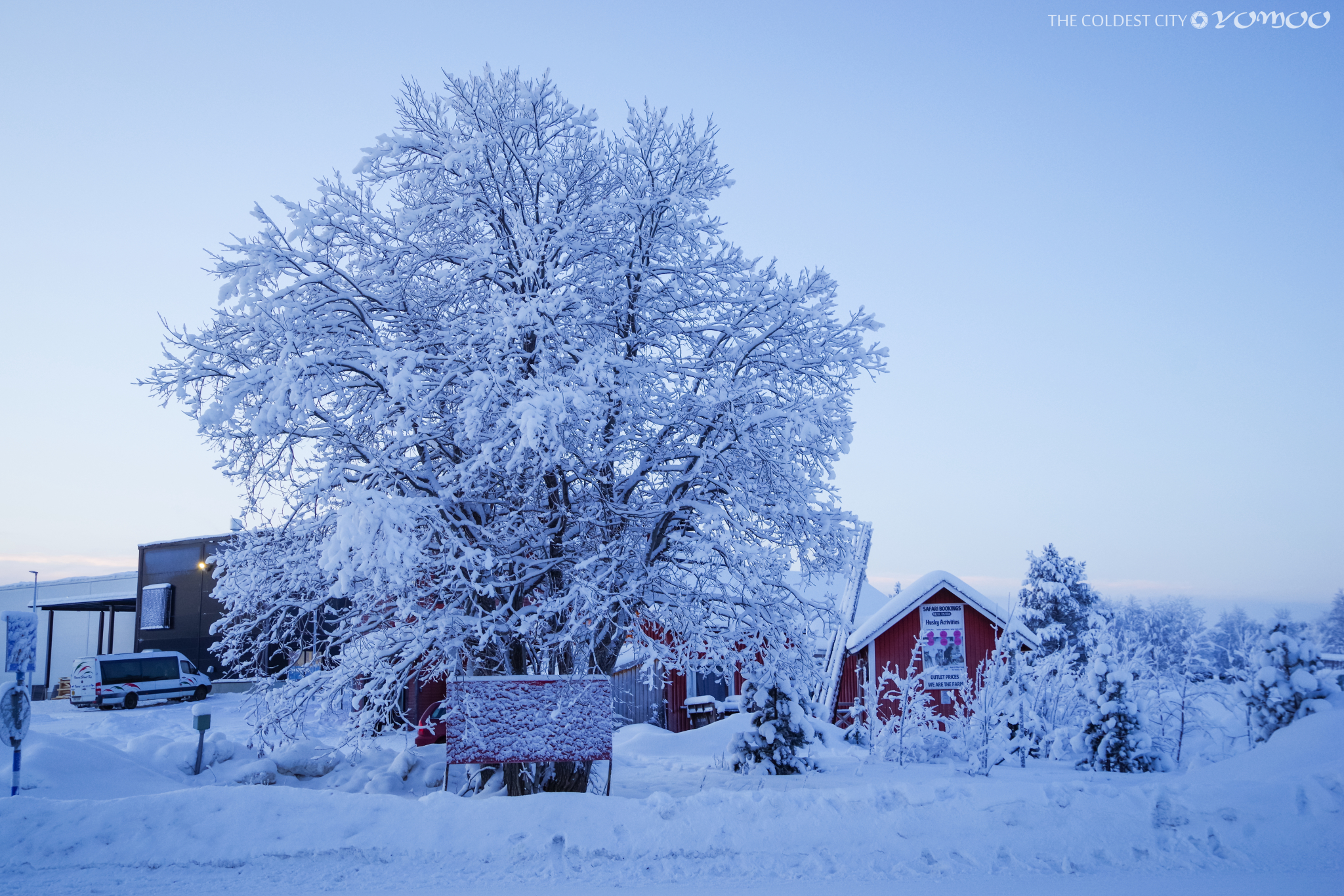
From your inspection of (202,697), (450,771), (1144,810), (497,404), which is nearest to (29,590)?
(202,697)

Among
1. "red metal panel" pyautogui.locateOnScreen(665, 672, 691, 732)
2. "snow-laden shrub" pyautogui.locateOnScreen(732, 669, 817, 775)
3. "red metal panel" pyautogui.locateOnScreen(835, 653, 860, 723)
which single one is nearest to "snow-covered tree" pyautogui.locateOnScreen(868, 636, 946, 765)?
"snow-laden shrub" pyautogui.locateOnScreen(732, 669, 817, 775)

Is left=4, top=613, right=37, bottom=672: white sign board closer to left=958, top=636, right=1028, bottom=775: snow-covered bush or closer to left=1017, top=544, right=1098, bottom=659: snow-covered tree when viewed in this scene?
left=958, top=636, right=1028, bottom=775: snow-covered bush

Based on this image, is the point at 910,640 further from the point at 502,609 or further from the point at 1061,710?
the point at 502,609

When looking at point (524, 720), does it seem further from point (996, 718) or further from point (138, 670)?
point (138, 670)

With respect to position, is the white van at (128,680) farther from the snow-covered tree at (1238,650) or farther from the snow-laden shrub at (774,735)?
the snow-covered tree at (1238,650)

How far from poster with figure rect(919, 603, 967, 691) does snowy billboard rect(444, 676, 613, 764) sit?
46.2 ft

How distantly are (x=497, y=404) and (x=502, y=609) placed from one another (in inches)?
89.2

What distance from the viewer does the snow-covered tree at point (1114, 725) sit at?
12.9 metres

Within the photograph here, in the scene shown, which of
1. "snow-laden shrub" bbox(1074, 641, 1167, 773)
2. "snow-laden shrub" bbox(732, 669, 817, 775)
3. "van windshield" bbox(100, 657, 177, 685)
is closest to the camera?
"snow-laden shrub" bbox(732, 669, 817, 775)

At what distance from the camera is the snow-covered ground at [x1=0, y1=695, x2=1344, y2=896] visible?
6.32 meters

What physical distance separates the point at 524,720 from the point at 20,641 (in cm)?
553

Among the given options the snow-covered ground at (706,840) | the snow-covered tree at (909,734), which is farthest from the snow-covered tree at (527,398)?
the snow-covered tree at (909,734)

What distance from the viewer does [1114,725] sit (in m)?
13.0

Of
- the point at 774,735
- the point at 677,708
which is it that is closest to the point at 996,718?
the point at 774,735
